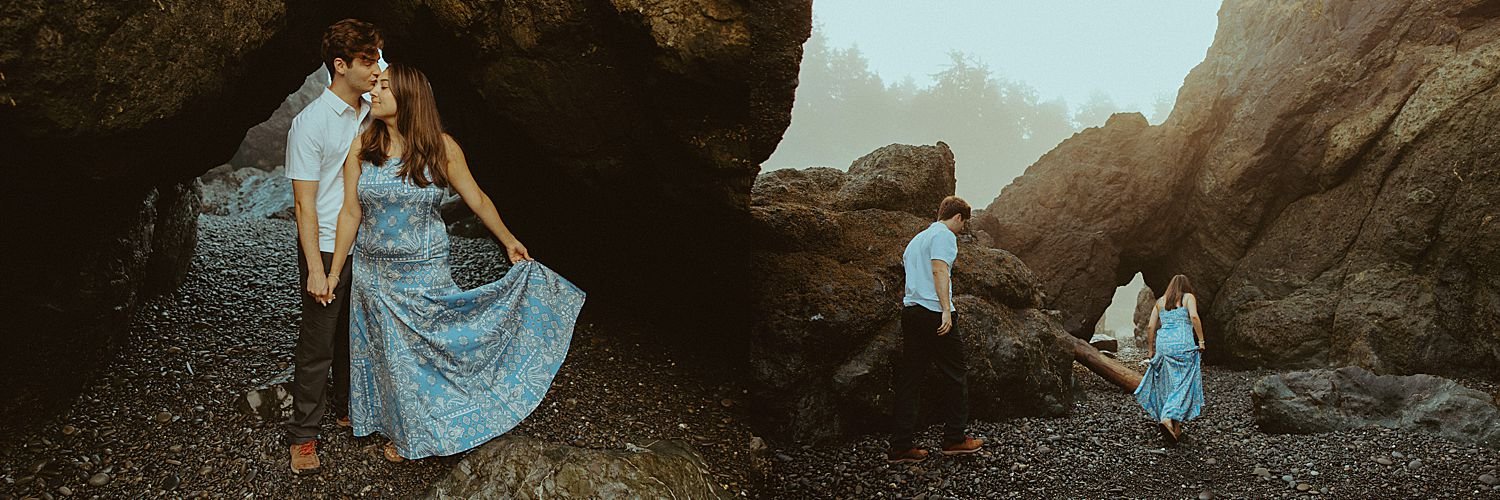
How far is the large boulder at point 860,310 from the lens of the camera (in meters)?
6.58

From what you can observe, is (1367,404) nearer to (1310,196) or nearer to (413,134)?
(1310,196)

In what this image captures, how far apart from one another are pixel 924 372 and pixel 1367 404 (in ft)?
16.5

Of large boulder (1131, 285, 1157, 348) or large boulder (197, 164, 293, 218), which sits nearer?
large boulder (197, 164, 293, 218)

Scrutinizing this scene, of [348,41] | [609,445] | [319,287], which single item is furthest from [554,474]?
[348,41]

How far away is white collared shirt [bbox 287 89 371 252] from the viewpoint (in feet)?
13.4

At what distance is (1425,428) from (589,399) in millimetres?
7817

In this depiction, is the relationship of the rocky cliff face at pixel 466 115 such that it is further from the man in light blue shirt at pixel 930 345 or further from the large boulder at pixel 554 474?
the large boulder at pixel 554 474

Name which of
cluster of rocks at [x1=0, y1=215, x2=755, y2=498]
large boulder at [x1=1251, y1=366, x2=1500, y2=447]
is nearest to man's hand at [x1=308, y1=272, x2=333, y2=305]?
cluster of rocks at [x1=0, y1=215, x2=755, y2=498]

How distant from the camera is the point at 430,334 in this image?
442 cm

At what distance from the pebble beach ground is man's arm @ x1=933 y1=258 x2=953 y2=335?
116 centimetres

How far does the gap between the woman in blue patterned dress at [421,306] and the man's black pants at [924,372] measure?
2.98m

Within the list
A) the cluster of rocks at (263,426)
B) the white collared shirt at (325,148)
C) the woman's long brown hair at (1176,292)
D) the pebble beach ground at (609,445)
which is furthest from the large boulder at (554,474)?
the woman's long brown hair at (1176,292)

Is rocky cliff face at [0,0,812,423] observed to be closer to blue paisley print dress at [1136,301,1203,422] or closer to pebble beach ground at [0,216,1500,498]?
pebble beach ground at [0,216,1500,498]

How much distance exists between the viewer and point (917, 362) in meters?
6.29
